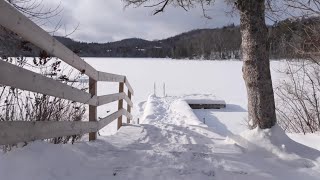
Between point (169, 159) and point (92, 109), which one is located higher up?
point (92, 109)

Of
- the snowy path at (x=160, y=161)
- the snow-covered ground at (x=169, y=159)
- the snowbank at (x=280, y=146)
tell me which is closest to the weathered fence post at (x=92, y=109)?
the snowy path at (x=160, y=161)

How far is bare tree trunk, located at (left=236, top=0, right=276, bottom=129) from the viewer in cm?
541

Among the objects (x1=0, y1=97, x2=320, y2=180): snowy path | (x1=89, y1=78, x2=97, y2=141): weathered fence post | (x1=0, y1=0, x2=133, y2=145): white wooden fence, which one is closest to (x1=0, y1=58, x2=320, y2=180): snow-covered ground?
(x1=0, y1=97, x2=320, y2=180): snowy path

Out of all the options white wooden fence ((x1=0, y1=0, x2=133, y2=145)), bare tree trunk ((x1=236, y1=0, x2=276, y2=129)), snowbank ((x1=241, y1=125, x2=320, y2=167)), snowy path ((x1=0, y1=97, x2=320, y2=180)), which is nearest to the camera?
white wooden fence ((x1=0, y1=0, x2=133, y2=145))

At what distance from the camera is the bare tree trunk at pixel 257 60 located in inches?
213

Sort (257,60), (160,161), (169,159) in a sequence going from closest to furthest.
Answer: (160,161) < (169,159) < (257,60)

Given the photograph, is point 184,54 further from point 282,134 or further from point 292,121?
point 282,134

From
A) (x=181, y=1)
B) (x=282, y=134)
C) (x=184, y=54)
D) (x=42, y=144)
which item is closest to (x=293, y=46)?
(x=181, y=1)

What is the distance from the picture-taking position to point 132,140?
644 centimetres

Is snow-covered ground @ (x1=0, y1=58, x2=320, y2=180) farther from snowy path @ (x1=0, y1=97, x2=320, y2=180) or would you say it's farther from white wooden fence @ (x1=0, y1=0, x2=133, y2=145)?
white wooden fence @ (x1=0, y1=0, x2=133, y2=145)

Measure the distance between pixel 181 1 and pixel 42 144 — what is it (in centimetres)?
367

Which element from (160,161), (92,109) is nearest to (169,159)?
(160,161)

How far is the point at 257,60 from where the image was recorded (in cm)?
542

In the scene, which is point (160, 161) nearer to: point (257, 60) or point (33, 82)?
point (33, 82)
